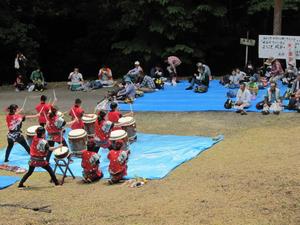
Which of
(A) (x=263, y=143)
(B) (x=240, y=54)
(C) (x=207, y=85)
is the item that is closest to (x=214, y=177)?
(A) (x=263, y=143)

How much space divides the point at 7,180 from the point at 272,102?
9.34m

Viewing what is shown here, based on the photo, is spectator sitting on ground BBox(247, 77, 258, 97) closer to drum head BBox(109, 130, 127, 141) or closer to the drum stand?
drum head BBox(109, 130, 127, 141)

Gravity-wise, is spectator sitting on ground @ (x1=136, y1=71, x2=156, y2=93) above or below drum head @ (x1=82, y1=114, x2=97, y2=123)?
below

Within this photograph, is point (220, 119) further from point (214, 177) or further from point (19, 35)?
point (19, 35)

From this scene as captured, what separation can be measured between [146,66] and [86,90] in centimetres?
613

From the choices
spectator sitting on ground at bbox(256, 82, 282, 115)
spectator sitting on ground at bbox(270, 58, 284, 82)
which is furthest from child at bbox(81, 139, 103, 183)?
spectator sitting on ground at bbox(270, 58, 284, 82)

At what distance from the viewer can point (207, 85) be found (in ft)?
70.2

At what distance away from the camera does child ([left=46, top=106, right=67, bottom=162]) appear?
40.9ft

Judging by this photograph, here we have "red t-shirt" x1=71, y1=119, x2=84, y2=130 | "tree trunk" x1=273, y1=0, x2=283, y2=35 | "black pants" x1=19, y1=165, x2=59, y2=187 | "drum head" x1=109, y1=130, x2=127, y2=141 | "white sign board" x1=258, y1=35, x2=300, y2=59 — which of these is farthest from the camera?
"tree trunk" x1=273, y1=0, x2=283, y2=35

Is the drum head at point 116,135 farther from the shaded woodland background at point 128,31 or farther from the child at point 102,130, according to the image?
the shaded woodland background at point 128,31

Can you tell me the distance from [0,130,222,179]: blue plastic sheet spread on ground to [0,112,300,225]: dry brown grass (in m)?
0.32

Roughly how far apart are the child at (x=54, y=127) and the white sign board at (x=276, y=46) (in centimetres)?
1362

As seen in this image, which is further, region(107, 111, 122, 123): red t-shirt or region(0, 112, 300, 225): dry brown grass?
region(107, 111, 122, 123): red t-shirt

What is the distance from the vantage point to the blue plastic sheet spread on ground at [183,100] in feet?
59.5
